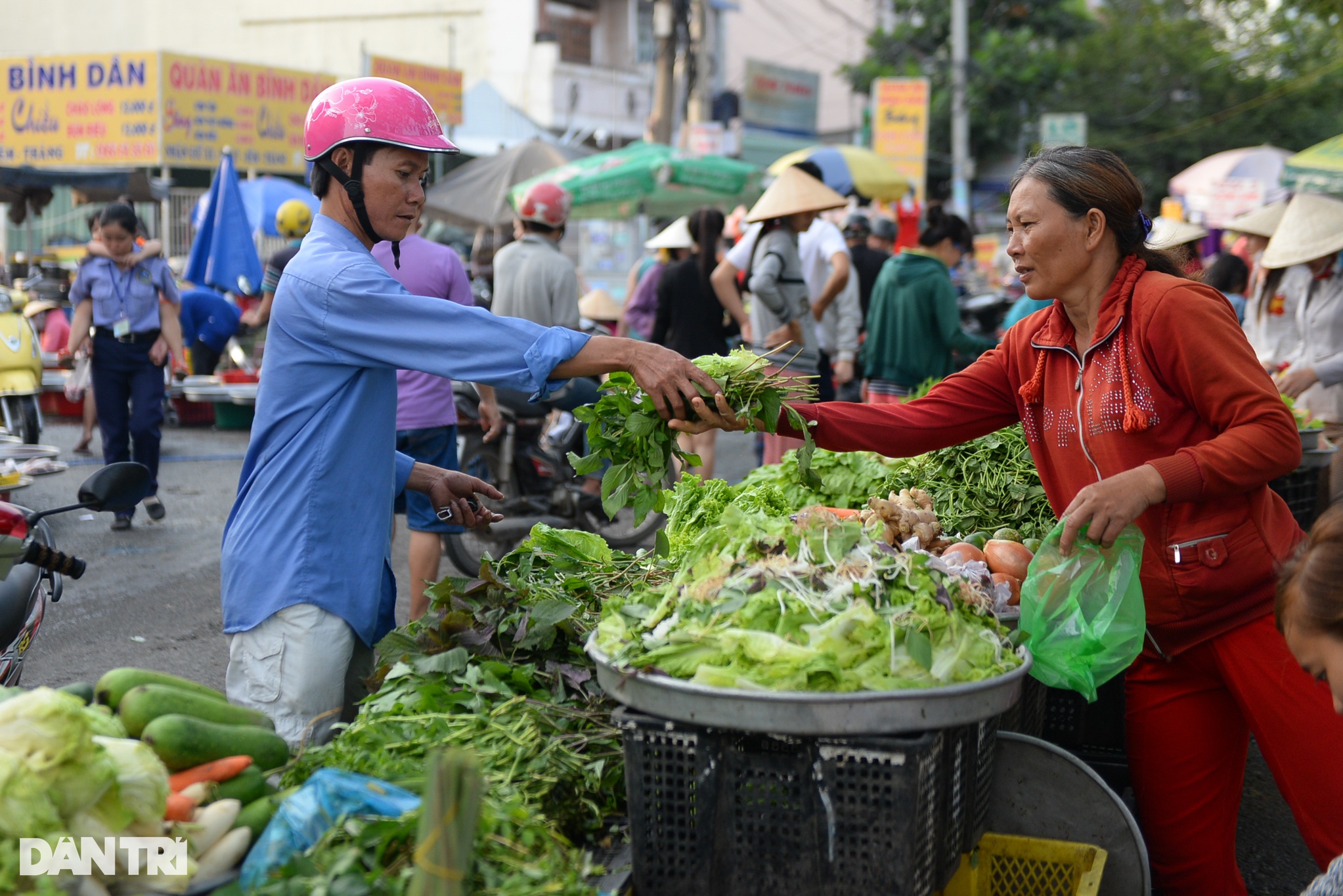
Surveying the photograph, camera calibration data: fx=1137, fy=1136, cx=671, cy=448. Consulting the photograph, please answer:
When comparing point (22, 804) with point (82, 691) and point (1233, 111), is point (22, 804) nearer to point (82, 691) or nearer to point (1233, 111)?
point (82, 691)

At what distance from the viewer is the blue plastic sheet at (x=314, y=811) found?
1.92m

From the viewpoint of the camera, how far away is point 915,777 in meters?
2.08

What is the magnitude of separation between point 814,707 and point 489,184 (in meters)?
15.8

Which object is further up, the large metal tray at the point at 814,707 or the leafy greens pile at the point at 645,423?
the leafy greens pile at the point at 645,423

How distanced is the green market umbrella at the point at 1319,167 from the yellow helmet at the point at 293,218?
38.4 ft

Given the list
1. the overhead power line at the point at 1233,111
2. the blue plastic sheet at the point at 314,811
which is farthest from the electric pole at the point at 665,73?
the overhead power line at the point at 1233,111

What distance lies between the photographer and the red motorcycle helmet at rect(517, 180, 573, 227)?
7.30m

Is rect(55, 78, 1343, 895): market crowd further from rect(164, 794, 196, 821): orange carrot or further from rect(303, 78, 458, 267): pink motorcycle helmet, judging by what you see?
rect(164, 794, 196, 821): orange carrot

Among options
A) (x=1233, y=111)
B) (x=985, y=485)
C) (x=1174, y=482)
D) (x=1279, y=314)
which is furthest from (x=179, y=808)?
(x=1233, y=111)

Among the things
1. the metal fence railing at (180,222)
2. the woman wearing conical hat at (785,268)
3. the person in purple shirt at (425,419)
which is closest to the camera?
the person in purple shirt at (425,419)

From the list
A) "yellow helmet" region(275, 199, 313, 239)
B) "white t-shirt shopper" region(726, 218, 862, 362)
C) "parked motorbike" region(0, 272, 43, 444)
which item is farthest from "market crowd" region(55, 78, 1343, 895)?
"parked motorbike" region(0, 272, 43, 444)

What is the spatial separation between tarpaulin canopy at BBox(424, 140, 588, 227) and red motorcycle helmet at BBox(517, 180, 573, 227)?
9028 millimetres

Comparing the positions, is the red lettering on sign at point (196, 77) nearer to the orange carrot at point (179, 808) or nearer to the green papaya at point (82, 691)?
the green papaya at point (82, 691)

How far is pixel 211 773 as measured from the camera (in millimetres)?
2035
